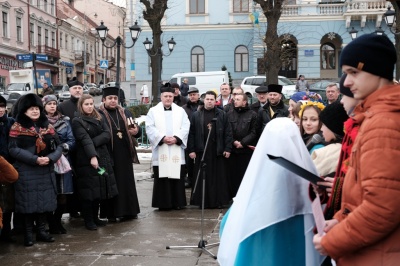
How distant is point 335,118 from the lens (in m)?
3.58

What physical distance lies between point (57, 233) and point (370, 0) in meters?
32.2

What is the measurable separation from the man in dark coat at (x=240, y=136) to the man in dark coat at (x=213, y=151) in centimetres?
21

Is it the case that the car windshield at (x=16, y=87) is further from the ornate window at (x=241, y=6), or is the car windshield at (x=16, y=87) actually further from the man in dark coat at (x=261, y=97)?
the man in dark coat at (x=261, y=97)

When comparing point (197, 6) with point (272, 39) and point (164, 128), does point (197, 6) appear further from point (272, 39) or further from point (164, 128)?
point (164, 128)

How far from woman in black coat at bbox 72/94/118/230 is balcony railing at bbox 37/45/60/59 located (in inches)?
1971

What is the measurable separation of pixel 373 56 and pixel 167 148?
6125mm

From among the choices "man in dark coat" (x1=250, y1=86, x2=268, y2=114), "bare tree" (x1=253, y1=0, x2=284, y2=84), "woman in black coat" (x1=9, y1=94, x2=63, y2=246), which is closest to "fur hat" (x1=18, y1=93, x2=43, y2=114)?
"woman in black coat" (x1=9, y1=94, x2=63, y2=246)

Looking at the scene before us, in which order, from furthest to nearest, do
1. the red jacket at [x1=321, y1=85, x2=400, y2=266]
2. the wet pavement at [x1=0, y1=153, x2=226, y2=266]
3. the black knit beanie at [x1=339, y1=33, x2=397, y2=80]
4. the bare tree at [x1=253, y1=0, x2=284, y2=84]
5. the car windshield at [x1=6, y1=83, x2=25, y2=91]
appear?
1. the car windshield at [x1=6, y1=83, x2=25, y2=91]
2. the bare tree at [x1=253, y1=0, x2=284, y2=84]
3. the wet pavement at [x1=0, y1=153, x2=226, y2=266]
4. the black knit beanie at [x1=339, y1=33, x2=397, y2=80]
5. the red jacket at [x1=321, y1=85, x2=400, y2=266]

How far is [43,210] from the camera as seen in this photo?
6.13m

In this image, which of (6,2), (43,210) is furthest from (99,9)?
(43,210)

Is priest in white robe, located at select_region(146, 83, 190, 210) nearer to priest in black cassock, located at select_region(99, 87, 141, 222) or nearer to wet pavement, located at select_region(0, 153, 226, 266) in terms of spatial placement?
wet pavement, located at select_region(0, 153, 226, 266)

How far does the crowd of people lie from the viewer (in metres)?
2.16

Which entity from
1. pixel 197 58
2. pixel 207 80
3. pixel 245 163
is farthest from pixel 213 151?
pixel 197 58

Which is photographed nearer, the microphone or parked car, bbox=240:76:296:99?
the microphone
